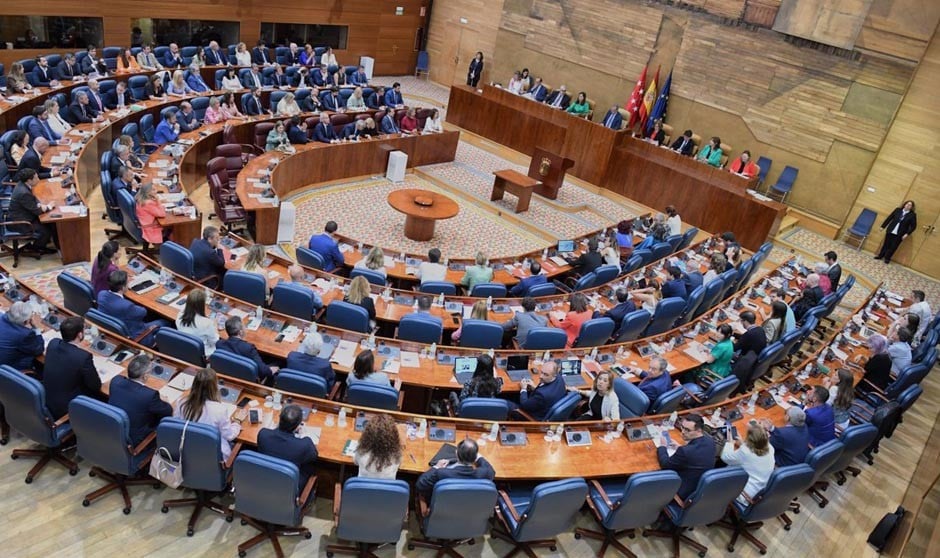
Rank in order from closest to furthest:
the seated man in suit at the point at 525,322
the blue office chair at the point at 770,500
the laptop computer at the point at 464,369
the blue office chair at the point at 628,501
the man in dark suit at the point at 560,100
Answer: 1. the blue office chair at the point at 628,501
2. the blue office chair at the point at 770,500
3. the laptop computer at the point at 464,369
4. the seated man in suit at the point at 525,322
5. the man in dark suit at the point at 560,100

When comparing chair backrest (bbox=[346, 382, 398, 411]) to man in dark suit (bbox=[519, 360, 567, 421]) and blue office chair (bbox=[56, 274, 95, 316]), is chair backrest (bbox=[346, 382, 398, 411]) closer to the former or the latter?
man in dark suit (bbox=[519, 360, 567, 421])

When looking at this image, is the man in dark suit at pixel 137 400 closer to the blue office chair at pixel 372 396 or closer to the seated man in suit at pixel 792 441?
the blue office chair at pixel 372 396

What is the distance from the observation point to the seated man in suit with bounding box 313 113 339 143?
47.4 feet

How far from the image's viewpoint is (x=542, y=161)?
16312mm

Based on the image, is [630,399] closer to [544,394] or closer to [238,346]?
[544,394]

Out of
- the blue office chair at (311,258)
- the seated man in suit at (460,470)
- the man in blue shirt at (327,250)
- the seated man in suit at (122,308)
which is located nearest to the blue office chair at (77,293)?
the seated man in suit at (122,308)

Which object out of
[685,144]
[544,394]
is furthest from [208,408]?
[685,144]

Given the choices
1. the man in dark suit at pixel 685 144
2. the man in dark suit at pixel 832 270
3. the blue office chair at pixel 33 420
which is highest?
the man in dark suit at pixel 685 144

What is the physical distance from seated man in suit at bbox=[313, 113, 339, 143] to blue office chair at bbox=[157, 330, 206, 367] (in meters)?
8.58

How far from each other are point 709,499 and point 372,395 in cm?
324

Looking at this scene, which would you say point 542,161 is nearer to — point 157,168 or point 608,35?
point 608,35

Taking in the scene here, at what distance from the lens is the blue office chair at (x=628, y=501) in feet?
18.4

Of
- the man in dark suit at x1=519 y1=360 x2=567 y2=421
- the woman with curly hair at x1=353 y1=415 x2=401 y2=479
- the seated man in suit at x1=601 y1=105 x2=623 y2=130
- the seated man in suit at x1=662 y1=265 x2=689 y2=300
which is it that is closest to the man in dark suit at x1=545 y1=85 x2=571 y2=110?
the seated man in suit at x1=601 y1=105 x2=623 y2=130

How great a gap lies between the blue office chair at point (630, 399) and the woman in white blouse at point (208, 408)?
156 inches
